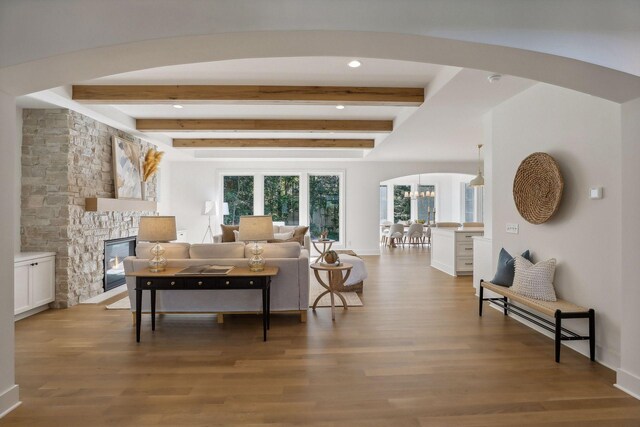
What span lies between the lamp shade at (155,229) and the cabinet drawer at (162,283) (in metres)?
0.44

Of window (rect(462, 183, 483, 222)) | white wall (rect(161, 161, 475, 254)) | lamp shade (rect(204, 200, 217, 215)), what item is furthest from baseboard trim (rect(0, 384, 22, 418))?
window (rect(462, 183, 483, 222))

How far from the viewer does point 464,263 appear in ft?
22.6

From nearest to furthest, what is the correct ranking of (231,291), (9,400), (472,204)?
(9,400)
(231,291)
(472,204)

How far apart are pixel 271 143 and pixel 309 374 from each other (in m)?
5.81

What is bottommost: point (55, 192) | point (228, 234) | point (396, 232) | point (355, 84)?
point (396, 232)

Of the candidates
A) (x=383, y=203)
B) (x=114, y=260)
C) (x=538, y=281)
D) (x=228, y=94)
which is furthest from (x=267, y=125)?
(x=383, y=203)

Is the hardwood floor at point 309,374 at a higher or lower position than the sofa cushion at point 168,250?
lower

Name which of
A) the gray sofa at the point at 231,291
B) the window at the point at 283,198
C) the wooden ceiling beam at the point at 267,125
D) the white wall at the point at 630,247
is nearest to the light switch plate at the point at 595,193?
the white wall at the point at 630,247

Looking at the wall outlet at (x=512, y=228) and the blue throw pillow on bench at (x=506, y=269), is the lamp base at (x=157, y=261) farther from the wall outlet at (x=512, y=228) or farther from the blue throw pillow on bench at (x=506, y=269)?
the wall outlet at (x=512, y=228)

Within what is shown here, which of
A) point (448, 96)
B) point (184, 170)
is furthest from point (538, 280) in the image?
point (184, 170)

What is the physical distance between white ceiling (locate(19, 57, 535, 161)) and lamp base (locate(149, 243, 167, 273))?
1.98m

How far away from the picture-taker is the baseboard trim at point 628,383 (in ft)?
8.18

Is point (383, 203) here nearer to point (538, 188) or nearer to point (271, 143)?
point (271, 143)

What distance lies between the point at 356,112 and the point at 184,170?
232 inches
